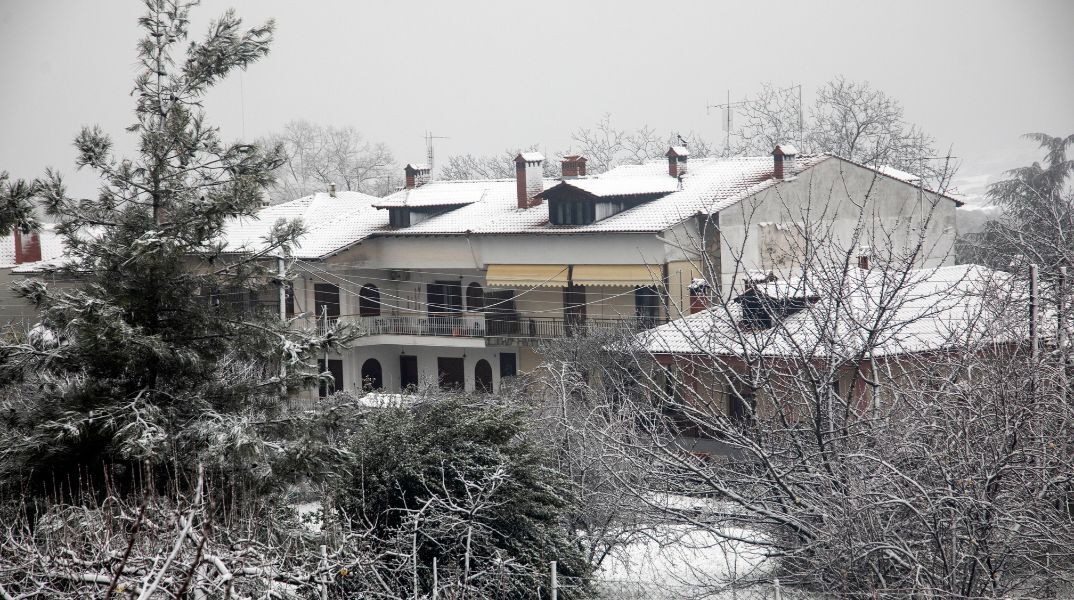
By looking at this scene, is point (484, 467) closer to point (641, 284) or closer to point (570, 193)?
point (641, 284)

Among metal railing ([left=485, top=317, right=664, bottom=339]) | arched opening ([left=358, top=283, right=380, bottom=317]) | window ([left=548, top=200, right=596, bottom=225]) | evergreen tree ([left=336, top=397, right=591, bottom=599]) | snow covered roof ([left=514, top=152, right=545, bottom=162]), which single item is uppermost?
snow covered roof ([left=514, top=152, right=545, bottom=162])

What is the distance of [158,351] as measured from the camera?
12.1 metres

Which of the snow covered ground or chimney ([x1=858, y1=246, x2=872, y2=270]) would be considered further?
the snow covered ground

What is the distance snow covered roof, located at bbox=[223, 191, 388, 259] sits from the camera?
3175cm

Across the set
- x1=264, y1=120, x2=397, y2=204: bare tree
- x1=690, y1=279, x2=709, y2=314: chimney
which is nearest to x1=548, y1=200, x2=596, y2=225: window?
x1=690, y1=279, x2=709, y2=314: chimney

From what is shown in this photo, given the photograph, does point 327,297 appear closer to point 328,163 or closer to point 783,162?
point 783,162

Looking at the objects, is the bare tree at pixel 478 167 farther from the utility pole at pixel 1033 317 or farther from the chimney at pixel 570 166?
the utility pole at pixel 1033 317

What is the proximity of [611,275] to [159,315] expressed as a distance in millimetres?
Result: 16453

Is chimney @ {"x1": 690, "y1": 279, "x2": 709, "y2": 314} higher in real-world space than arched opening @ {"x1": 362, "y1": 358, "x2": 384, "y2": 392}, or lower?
higher

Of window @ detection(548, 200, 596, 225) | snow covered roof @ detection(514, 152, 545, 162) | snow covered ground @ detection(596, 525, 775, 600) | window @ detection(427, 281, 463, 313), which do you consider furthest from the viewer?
window @ detection(427, 281, 463, 313)

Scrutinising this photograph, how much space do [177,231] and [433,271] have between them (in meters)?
19.6

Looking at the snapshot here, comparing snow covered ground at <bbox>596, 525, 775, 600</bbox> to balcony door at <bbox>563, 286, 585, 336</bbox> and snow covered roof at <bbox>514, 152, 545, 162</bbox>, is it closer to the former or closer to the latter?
balcony door at <bbox>563, 286, 585, 336</bbox>

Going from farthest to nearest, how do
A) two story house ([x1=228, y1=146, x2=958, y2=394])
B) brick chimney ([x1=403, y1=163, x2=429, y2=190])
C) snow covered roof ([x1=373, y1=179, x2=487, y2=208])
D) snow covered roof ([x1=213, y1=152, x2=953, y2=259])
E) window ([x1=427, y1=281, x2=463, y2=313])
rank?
brick chimney ([x1=403, y1=163, x2=429, y2=190]) → snow covered roof ([x1=373, y1=179, x2=487, y2=208]) → window ([x1=427, y1=281, x2=463, y2=313]) → snow covered roof ([x1=213, y1=152, x2=953, y2=259]) → two story house ([x1=228, y1=146, x2=958, y2=394])

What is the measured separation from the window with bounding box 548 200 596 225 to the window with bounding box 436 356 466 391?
5252 mm
